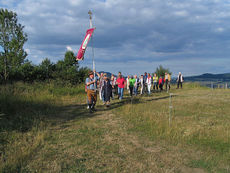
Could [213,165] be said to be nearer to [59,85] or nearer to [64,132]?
[64,132]

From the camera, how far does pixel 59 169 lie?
3656 mm

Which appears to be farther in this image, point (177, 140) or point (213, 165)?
point (177, 140)

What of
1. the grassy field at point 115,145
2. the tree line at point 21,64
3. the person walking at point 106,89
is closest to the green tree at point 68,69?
the tree line at point 21,64

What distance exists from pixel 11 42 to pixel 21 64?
2.86 m

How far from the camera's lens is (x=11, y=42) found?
66.7ft

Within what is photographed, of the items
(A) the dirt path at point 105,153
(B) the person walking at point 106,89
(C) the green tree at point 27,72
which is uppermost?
(C) the green tree at point 27,72

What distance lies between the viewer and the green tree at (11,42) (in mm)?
20156

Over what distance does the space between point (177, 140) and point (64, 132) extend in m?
3.77

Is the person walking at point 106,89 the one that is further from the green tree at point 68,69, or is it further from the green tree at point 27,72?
the green tree at point 27,72

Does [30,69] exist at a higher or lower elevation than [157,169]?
higher

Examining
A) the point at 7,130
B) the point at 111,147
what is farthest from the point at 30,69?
the point at 111,147

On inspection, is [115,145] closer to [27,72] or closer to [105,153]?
[105,153]

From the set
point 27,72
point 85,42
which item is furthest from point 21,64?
point 85,42

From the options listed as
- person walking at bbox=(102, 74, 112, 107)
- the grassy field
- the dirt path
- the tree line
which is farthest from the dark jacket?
the tree line
